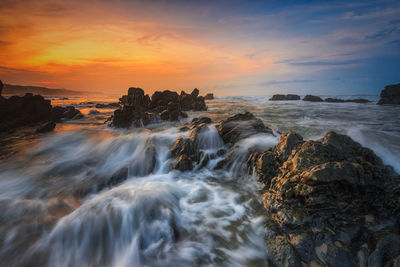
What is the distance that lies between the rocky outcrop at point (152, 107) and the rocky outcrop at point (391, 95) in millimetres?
39962

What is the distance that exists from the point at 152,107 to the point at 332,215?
22002 millimetres

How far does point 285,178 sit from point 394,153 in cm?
551

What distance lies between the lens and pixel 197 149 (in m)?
6.93

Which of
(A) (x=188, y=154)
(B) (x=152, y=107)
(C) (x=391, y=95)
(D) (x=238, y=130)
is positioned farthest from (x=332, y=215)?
(C) (x=391, y=95)

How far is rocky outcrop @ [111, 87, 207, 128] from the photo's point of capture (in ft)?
44.0

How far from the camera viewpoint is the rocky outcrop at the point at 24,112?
13.0 metres

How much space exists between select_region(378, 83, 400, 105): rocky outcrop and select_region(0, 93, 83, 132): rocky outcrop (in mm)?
55725

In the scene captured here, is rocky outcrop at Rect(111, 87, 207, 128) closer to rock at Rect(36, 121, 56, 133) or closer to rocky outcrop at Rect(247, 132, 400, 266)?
rock at Rect(36, 121, 56, 133)

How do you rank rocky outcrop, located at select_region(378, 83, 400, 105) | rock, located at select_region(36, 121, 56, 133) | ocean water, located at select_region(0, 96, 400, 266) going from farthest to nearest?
rocky outcrop, located at select_region(378, 83, 400, 105), rock, located at select_region(36, 121, 56, 133), ocean water, located at select_region(0, 96, 400, 266)

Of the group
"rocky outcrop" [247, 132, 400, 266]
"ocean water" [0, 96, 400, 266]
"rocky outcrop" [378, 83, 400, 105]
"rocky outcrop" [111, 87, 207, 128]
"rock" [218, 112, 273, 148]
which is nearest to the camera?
"rocky outcrop" [247, 132, 400, 266]

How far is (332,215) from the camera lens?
298 centimetres

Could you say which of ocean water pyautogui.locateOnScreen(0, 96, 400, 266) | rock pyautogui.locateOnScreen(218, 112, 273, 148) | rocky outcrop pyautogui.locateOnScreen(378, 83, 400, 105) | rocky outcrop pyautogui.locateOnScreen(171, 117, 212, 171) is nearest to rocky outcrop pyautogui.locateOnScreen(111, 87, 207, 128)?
ocean water pyautogui.locateOnScreen(0, 96, 400, 266)

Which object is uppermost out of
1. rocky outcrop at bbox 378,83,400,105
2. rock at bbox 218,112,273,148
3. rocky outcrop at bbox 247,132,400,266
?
rocky outcrop at bbox 378,83,400,105

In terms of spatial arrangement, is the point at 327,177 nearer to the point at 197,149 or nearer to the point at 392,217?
the point at 392,217
